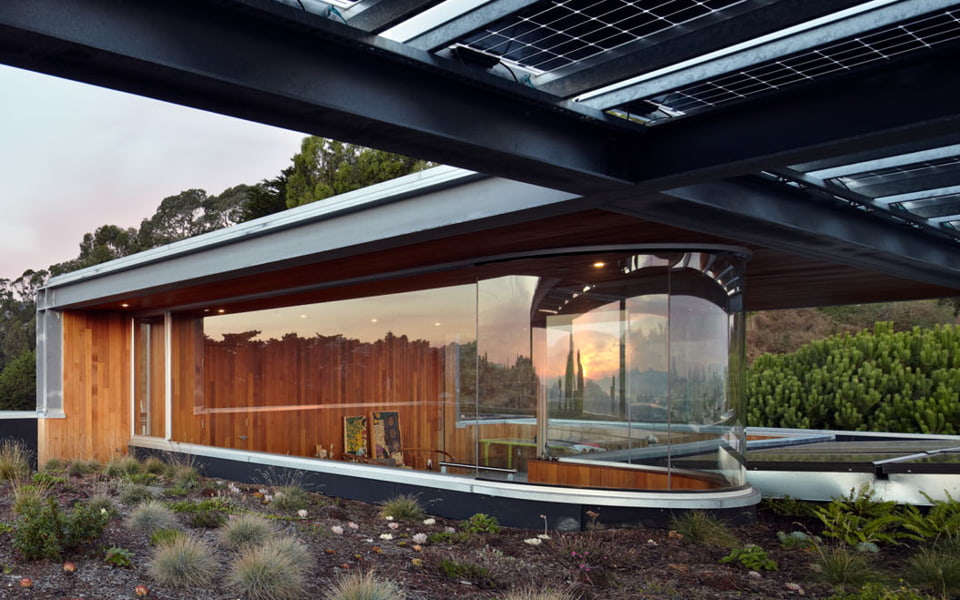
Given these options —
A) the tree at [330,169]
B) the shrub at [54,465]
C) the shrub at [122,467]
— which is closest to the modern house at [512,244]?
the shrub at [122,467]

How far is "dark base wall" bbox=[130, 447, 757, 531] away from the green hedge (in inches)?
376

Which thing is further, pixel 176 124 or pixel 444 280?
pixel 176 124

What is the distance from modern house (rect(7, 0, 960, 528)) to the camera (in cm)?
351

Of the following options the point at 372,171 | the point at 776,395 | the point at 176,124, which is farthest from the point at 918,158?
the point at 176,124

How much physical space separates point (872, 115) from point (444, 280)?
645cm

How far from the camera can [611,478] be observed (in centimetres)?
780

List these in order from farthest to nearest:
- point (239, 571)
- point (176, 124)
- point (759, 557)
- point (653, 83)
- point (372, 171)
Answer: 1. point (176, 124)
2. point (372, 171)
3. point (759, 557)
4. point (239, 571)
5. point (653, 83)

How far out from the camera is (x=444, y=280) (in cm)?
992

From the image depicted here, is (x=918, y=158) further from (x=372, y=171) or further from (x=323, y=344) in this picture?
(x=372, y=171)

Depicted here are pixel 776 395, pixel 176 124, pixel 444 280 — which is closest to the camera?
pixel 444 280

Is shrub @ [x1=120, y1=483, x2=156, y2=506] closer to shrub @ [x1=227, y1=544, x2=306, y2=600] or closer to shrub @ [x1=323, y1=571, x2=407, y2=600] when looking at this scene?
shrub @ [x1=227, y1=544, x2=306, y2=600]

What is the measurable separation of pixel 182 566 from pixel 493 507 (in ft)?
11.9

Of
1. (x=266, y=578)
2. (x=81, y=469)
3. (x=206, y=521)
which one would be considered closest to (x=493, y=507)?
(x=206, y=521)

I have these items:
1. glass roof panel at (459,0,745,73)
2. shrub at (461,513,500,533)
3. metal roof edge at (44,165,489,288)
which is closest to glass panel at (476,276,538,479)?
shrub at (461,513,500,533)
